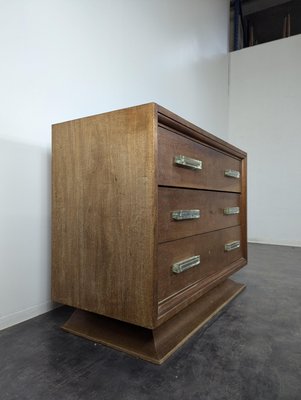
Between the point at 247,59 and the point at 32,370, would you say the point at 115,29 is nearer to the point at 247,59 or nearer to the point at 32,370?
the point at 32,370

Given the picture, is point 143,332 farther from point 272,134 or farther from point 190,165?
point 272,134

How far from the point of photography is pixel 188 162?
748 millimetres

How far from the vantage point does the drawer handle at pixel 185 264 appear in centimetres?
71

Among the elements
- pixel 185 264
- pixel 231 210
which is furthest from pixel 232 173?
pixel 185 264

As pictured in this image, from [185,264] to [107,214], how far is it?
24 cm

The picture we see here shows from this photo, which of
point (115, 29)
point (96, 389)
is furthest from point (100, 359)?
point (115, 29)

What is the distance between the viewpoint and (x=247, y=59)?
2734 millimetres

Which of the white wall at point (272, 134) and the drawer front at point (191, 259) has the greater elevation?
the white wall at point (272, 134)

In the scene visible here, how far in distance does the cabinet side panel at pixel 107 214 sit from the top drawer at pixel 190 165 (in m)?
0.06

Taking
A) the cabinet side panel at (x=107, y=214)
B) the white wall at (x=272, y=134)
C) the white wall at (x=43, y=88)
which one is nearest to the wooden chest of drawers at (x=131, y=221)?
the cabinet side panel at (x=107, y=214)

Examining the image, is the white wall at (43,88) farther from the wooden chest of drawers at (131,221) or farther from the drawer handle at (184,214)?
the drawer handle at (184,214)

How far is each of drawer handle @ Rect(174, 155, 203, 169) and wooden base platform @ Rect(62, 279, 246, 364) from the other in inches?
16.3

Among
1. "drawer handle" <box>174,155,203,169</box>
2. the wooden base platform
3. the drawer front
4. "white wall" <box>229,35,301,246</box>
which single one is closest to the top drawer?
"drawer handle" <box>174,155,203,169</box>

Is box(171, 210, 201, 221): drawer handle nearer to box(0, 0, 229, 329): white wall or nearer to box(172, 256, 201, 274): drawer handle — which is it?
box(172, 256, 201, 274): drawer handle
